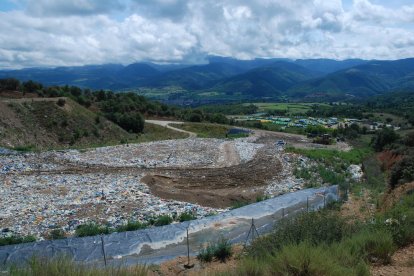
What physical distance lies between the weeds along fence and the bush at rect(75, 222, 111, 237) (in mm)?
464

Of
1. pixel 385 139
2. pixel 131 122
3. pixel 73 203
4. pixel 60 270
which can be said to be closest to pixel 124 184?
pixel 73 203

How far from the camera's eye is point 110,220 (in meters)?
13.4

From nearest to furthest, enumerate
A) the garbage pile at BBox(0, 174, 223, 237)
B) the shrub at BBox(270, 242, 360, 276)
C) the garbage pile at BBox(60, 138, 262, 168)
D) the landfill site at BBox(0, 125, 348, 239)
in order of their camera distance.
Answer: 1. the shrub at BBox(270, 242, 360, 276)
2. the garbage pile at BBox(0, 174, 223, 237)
3. the landfill site at BBox(0, 125, 348, 239)
4. the garbage pile at BBox(60, 138, 262, 168)

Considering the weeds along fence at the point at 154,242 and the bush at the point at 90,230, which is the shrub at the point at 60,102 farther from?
the weeds along fence at the point at 154,242

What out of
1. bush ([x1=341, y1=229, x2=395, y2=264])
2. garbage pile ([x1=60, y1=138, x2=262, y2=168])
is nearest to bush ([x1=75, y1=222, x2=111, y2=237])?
bush ([x1=341, y1=229, x2=395, y2=264])

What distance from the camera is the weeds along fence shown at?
1028 cm

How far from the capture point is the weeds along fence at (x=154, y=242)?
10.3 meters

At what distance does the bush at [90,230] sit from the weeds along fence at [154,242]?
0.46 metres

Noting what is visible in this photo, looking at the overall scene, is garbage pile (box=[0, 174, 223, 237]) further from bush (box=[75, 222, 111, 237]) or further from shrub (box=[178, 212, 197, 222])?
shrub (box=[178, 212, 197, 222])

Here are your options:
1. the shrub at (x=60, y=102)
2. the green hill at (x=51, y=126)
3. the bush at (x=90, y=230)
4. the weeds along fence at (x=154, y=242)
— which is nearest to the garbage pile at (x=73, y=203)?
the bush at (x=90, y=230)

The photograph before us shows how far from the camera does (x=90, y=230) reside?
39.9 feet

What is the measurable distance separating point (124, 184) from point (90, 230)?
6280mm

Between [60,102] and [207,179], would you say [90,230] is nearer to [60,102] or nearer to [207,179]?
[207,179]

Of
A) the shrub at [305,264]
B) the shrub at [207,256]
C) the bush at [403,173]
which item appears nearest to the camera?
the shrub at [305,264]
